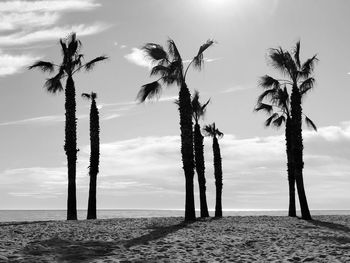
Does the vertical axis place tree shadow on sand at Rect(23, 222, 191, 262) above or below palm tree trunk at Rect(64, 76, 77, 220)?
below

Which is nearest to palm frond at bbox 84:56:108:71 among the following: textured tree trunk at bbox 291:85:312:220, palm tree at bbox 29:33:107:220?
palm tree at bbox 29:33:107:220

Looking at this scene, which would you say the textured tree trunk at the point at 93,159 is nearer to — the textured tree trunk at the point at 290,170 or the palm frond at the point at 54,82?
the palm frond at the point at 54,82

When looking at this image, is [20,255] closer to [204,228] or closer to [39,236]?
[39,236]

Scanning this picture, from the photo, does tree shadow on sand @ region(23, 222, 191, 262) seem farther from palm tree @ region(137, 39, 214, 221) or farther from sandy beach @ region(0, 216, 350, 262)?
palm tree @ region(137, 39, 214, 221)

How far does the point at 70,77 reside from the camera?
3159 centimetres

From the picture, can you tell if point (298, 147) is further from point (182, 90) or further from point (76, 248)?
point (76, 248)

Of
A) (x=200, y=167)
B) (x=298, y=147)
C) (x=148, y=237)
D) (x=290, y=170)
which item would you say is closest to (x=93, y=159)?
(x=200, y=167)

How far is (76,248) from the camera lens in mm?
14625

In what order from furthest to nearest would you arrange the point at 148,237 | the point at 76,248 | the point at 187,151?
the point at 187,151 < the point at 148,237 < the point at 76,248

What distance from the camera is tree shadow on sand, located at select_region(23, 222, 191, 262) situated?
1339 cm

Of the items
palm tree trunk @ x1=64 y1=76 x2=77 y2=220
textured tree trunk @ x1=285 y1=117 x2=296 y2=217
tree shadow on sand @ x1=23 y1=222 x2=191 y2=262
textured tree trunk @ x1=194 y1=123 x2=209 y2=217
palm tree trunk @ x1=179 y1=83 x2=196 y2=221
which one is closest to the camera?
tree shadow on sand @ x1=23 y1=222 x2=191 y2=262

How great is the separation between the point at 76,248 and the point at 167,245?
9.83ft

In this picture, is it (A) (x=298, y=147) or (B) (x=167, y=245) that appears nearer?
(B) (x=167, y=245)

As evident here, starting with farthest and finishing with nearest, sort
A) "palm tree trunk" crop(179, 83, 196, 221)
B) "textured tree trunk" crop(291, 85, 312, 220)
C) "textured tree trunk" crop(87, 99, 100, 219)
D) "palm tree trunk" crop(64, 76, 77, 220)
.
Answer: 1. "textured tree trunk" crop(87, 99, 100, 219)
2. "textured tree trunk" crop(291, 85, 312, 220)
3. "palm tree trunk" crop(64, 76, 77, 220)
4. "palm tree trunk" crop(179, 83, 196, 221)
